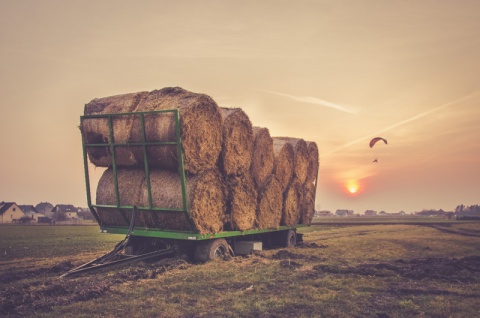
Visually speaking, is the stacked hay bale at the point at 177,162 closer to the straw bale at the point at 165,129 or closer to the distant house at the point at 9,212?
the straw bale at the point at 165,129

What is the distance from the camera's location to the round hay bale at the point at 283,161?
57.0ft

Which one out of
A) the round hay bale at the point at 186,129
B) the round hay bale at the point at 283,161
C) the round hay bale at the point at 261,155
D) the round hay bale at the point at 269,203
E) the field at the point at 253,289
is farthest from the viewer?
the round hay bale at the point at 283,161

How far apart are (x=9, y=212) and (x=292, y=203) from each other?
3470 inches

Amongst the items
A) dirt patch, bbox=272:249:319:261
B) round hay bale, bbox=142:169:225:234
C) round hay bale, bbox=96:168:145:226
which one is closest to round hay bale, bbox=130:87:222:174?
round hay bale, bbox=142:169:225:234

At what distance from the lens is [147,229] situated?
13.3 m

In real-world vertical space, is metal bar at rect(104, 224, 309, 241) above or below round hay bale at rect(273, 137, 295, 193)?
below

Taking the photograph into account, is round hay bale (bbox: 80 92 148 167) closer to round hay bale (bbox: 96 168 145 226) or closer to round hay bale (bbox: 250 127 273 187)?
round hay bale (bbox: 96 168 145 226)

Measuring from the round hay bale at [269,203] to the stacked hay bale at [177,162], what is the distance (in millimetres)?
83

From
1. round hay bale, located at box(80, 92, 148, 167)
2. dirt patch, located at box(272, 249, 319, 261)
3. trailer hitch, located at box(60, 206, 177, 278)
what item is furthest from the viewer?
dirt patch, located at box(272, 249, 319, 261)

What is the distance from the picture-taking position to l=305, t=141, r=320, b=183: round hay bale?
20797 mm

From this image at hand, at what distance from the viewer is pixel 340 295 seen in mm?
8852

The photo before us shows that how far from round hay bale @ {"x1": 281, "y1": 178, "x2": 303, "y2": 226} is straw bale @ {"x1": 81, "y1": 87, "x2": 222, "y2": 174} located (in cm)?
566

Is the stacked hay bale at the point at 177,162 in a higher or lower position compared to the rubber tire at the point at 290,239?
higher

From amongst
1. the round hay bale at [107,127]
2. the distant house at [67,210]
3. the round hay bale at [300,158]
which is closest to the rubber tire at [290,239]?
the round hay bale at [300,158]
